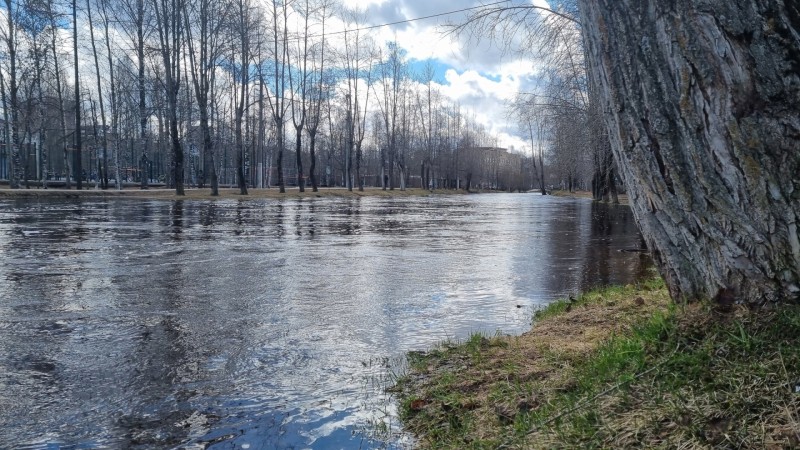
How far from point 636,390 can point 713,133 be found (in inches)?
48.1

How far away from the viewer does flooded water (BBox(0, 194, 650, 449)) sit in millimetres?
3119

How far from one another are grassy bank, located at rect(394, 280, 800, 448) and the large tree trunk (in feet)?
0.82

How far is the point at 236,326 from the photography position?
17.0 feet

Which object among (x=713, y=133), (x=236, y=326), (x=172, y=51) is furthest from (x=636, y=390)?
(x=172, y=51)

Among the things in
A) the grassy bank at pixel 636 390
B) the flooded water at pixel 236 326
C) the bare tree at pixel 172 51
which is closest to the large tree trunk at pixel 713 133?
the grassy bank at pixel 636 390

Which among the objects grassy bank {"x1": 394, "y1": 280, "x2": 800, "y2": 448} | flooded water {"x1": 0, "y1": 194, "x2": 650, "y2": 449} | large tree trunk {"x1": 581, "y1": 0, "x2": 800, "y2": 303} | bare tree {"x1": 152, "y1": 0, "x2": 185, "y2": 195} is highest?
bare tree {"x1": 152, "y1": 0, "x2": 185, "y2": 195}

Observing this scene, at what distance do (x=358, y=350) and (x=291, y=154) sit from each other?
106 metres

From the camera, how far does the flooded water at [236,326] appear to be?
3.12 meters

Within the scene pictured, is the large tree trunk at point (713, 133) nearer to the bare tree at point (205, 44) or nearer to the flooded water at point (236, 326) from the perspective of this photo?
the flooded water at point (236, 326)

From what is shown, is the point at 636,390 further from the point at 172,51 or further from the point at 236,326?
the point at 172,51

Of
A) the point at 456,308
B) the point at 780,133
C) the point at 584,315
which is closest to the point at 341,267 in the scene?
the point at 456,308

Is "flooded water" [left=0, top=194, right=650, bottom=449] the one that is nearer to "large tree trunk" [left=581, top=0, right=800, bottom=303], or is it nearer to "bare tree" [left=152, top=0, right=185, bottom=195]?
"large tree trunk" [left=581, top=0, right=800, bottom=303]

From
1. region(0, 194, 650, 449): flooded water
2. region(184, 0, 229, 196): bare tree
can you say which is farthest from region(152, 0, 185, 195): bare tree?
region(0, 194, 650, 449): flooded water

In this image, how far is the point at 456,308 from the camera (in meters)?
6.14
